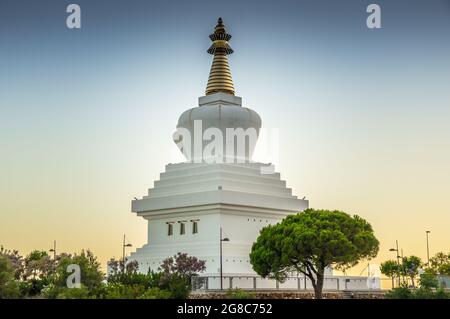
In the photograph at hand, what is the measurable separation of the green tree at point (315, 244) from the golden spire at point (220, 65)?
1308 centimetres

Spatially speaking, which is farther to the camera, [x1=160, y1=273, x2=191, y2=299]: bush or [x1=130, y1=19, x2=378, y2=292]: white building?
[x1=130, y1=19, x2=378, y2=292]: white building

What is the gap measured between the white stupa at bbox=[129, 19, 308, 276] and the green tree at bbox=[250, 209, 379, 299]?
159 inches

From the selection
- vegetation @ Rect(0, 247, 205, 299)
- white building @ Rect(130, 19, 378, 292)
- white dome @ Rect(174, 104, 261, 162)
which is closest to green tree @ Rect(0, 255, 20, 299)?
vegetation @ Rect(0, 247, 205, 299)

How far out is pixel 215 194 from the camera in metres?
39.6

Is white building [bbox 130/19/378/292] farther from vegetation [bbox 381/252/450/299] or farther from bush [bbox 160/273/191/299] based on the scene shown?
vegetation [bbox 381/252/450/299]

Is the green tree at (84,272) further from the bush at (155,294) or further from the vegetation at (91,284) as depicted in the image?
the bush at (155,294)

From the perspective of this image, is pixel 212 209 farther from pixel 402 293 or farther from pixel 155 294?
pixel 155 294

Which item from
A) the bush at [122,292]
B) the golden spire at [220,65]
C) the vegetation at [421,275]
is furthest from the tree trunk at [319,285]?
the golden spire at [220,65]

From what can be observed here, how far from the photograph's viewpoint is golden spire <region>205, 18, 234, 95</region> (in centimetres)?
4541

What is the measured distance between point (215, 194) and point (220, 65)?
33.1ft
